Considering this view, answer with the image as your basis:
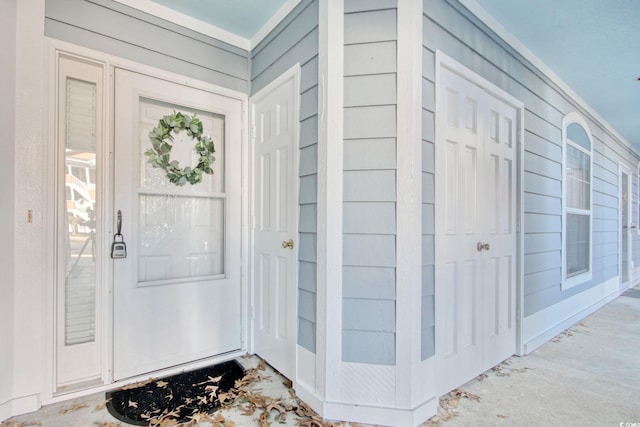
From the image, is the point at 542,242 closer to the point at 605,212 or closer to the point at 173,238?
the point at 605,212

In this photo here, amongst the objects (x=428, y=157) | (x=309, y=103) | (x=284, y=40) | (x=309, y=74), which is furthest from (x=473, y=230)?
(x=284, y=40)

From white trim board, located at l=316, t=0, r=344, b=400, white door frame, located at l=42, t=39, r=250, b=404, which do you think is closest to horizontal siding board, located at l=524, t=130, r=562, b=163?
white trim board, located at l=316, t=0, r=344, b=400

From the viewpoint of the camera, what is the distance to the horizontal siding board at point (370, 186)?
1.66m

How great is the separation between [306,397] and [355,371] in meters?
0.39

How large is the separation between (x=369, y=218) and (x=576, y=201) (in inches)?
135

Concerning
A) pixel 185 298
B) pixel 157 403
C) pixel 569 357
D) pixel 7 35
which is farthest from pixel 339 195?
pixel 569 357

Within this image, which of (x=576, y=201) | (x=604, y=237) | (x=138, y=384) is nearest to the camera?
(x=138, y=384)

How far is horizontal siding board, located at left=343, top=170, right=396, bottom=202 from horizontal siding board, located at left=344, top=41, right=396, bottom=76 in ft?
1.86

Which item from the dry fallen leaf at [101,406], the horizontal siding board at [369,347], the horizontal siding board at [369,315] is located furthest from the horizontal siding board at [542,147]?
the dry fallen leaf at [101,406]

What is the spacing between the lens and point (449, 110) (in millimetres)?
2004

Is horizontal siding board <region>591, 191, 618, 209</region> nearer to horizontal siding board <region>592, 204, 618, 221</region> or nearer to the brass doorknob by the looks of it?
horizontal siding board <region>592, 204, 618, 221</region>

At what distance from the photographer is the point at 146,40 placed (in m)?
2.12

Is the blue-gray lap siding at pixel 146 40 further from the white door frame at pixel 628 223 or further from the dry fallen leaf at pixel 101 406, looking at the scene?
the white door frame at pixel 628 223

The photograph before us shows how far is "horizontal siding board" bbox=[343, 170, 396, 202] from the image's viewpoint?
5.46ft
